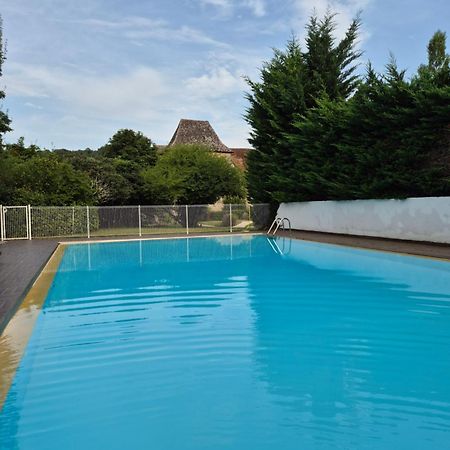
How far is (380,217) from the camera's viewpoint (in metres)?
15.7

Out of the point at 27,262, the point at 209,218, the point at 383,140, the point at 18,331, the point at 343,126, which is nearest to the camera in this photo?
the point at 18,331

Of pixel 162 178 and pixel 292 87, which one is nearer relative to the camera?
pixel 292 87

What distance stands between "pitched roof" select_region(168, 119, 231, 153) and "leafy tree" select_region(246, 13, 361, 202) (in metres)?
18.9

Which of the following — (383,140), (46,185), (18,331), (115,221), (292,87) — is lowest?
(18,331)

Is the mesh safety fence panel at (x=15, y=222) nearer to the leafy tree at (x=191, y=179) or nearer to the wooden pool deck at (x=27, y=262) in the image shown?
the wooden pool deck at (x=27, y=262)

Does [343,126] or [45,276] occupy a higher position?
[343,126]

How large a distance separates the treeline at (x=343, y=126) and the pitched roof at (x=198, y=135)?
61.2 feet

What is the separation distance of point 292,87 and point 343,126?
4.72 meters

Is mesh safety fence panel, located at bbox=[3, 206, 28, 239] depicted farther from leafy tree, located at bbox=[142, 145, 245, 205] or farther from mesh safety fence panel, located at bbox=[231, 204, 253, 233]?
mesh safety fence panel, located at bbox=[231, 204, 253, 233]

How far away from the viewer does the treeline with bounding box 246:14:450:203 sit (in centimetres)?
1403

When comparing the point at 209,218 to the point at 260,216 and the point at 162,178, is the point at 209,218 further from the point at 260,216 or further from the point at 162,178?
the point at 162,178

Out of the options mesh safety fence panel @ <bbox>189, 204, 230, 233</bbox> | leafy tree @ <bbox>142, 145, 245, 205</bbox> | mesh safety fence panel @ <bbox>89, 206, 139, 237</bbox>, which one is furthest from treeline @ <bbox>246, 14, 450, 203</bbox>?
mesh safety fence panel @ <bbox>89, 206, 139, 237</bbox>

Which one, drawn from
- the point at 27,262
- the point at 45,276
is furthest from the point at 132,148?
the point at 45,276

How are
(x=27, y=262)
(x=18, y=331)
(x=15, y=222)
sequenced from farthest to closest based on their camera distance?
(x=15, y=222) < (x=27, y=262) < (x=18, y=331)
